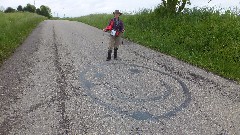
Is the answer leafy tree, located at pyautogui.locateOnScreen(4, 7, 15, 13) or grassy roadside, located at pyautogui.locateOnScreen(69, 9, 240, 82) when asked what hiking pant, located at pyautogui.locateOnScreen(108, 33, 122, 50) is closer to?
grassy roadside, located at pyautogui.locateOnScreen(69, 9, 240, 82)

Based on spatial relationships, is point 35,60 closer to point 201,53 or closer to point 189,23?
point 201,53

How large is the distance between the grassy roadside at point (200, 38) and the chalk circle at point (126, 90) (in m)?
2.31

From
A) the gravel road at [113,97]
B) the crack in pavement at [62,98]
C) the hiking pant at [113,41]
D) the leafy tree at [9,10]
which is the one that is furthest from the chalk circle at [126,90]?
the leafy tree at [9,10]

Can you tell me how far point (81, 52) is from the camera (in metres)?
10.6

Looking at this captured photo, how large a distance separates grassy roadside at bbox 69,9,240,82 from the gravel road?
3.05ft

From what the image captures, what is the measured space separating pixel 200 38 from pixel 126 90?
6.53m

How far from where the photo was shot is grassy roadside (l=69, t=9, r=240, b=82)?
9.44 m

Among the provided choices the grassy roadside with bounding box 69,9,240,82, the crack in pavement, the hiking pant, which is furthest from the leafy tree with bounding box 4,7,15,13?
the crack in pavement

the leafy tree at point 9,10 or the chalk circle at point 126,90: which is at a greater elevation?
the leafy tree at point 9,10

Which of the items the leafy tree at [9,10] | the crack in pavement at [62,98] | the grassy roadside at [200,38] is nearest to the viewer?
the crack in pavement at [62,98]

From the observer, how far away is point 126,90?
6.49 meters

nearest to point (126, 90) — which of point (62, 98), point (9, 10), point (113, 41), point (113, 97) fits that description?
point (113, 97)

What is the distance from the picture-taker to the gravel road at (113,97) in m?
4.74

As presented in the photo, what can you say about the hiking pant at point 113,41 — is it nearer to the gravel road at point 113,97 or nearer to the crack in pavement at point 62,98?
the gravel road at point 113,97
